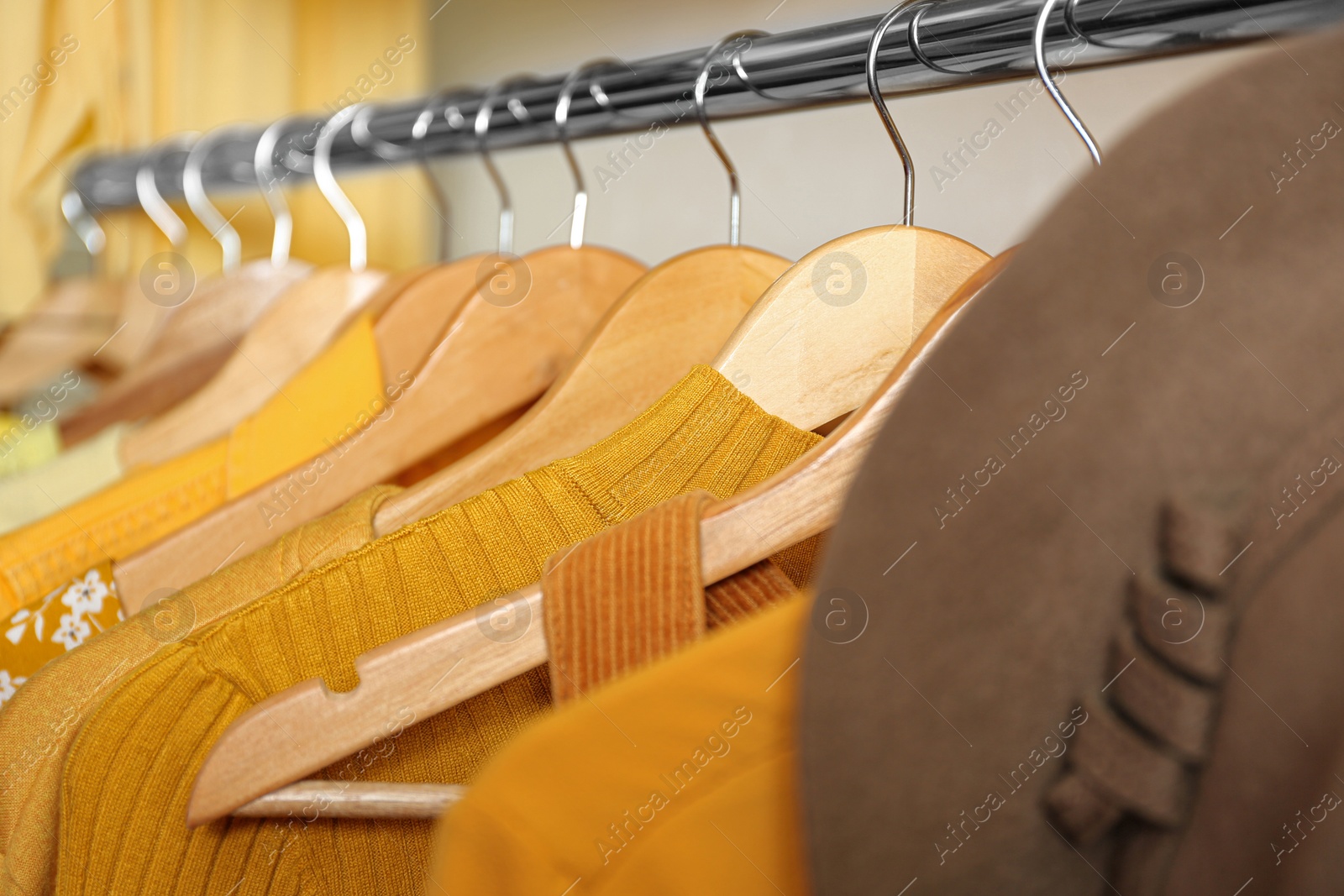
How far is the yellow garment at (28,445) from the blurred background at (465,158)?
560mm

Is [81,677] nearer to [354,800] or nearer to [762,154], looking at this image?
[354,800]

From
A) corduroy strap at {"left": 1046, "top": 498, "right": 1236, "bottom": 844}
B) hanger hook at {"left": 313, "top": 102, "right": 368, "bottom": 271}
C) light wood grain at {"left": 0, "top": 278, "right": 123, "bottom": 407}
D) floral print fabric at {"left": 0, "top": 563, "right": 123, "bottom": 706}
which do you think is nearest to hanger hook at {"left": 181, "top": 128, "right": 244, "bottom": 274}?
hanger hook at {"left": 313, "top": 102, "right": 368, "bottom": 271}

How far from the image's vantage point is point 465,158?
100cm

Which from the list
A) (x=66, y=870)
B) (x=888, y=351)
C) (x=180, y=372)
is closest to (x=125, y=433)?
(x=180, y=372)

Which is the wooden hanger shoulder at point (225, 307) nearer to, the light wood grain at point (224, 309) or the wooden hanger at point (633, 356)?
the light wood grain at point (224, 309)

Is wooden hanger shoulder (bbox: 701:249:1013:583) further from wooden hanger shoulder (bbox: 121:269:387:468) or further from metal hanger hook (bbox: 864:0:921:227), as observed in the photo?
wooden hanger shoulder (bbox: 121:269:387:468)

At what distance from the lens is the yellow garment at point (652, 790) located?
0.29m

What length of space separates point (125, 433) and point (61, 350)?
57 centimetres

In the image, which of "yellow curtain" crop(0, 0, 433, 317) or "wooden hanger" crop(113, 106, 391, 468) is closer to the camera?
"wooden hanger" crop(113, 106, 391, 468)

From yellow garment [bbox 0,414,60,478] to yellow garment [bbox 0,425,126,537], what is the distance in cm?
11

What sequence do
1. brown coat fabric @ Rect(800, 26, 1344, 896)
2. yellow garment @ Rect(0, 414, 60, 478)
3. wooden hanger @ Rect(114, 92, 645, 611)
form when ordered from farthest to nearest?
yellow garment @ Rect(0, 414, 60, 478) < wooden hanger @ Rect(114, 92, 645, 611) < brown coat fabric @ Rect(800, 26, 1344, 896)

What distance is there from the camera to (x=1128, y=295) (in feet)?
0.74

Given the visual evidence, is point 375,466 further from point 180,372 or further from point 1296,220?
point 1296,220

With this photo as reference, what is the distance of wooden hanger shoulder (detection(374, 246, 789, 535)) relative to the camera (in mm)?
547
